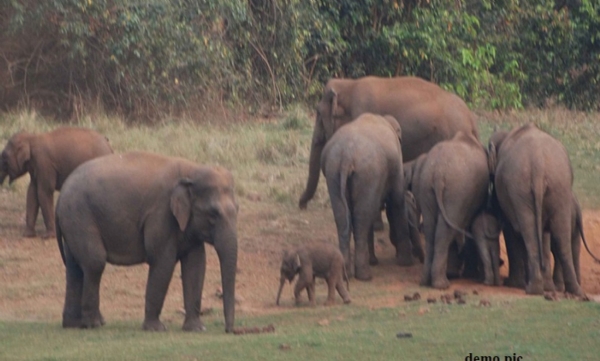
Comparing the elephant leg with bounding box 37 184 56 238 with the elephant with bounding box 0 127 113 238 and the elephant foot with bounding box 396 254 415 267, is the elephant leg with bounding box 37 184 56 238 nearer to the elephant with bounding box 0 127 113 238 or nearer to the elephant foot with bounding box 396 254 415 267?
the elephant with bounding box 0 127 113 238

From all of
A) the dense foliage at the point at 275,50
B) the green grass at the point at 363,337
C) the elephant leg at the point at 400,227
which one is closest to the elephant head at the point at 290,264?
the green grass at the point at 363,337

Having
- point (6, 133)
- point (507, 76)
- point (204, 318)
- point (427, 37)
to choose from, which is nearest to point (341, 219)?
point (204, 318)

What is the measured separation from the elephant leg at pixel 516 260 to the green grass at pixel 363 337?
72.3 inches

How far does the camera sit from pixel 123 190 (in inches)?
372

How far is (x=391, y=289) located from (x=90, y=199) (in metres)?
3.60

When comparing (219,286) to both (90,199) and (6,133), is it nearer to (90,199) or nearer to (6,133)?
(90,199)

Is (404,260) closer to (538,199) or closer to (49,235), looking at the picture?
(538,199)

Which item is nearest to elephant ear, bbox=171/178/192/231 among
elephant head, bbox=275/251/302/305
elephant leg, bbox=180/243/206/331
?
elephant leg, bbox=180/243/206/331

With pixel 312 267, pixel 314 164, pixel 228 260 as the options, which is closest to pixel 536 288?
pixel 312 267

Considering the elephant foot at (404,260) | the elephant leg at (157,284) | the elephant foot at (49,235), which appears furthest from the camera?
the elephant foot at (49,235)

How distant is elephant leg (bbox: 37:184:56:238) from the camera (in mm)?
13383

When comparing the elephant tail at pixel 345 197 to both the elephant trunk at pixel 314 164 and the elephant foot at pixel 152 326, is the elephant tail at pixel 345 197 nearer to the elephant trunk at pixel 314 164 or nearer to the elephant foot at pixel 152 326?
the elephant trunk at pixel 314 164

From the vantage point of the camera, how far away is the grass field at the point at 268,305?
8.25 metres

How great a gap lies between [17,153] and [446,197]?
4867 millimetres
